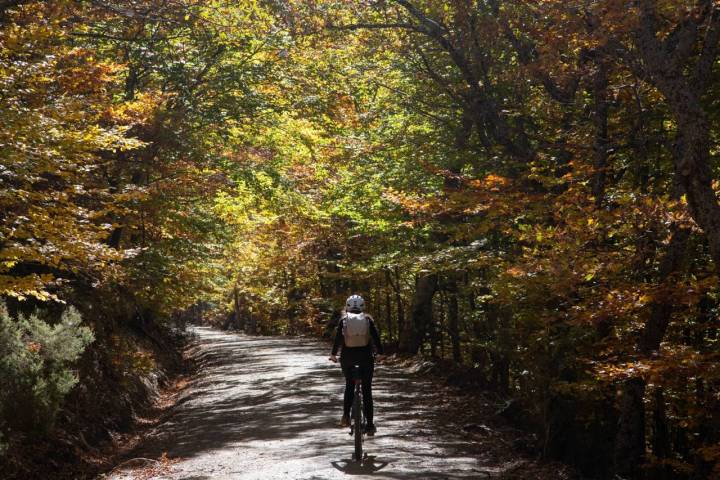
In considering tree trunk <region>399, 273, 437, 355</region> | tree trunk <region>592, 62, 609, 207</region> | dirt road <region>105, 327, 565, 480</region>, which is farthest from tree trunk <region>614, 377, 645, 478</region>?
tree trunk <region>399, 273, 437, 355</region>

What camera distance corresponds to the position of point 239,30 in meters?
15.5

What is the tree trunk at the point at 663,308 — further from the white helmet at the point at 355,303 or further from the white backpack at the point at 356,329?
the white helmet at the point at 355,303

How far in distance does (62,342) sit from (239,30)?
7.74m

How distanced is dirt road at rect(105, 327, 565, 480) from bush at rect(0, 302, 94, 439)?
4.85 feet

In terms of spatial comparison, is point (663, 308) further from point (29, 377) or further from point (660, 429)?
point (29, 377)

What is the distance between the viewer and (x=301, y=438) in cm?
1139

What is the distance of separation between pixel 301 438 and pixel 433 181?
9.26 meters

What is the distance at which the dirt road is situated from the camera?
916 centimetres

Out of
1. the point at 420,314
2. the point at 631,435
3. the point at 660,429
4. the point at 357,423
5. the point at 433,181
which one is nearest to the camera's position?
the point at 357,423

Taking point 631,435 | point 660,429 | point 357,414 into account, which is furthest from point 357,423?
point 660,429

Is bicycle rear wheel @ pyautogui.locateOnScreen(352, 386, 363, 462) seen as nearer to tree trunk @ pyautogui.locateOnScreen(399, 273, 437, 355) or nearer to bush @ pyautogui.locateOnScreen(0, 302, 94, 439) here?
bush @ pyautogui.locateOnScreen(0, 302, 94, 439)

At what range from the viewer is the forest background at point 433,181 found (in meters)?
8.81

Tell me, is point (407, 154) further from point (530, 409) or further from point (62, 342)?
point (62, 342)

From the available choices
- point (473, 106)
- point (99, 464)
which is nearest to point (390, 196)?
point (473, 106)
